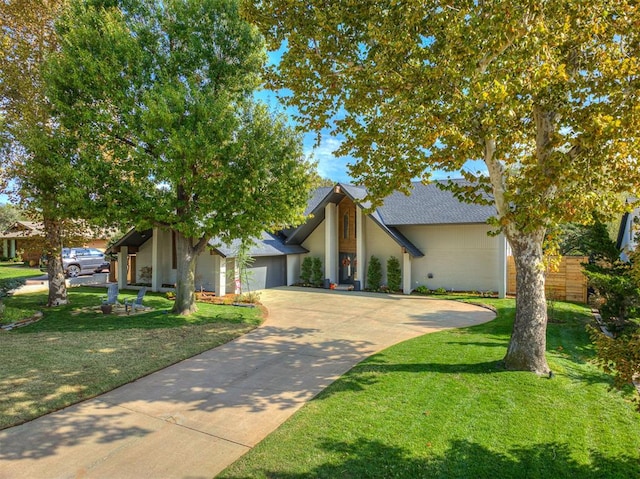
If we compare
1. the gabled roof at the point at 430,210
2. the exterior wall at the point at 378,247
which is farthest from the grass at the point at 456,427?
the exterior wall at the point at 378,247

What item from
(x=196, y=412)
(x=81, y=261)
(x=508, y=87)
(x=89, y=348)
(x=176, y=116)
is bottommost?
(x=196, y=412)

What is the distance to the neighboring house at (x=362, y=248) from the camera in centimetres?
1988

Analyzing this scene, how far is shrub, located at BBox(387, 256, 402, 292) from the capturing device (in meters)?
21.1

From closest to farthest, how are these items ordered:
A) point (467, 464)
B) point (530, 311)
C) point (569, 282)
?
point (467, 464) < point (530, 311) < point (569, 282)

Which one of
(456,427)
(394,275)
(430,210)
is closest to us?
(456,427)

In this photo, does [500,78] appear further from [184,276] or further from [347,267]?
[347,267]

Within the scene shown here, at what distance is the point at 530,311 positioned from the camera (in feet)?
25.6

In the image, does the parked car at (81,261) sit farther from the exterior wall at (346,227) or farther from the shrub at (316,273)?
the exterior wall at (346,227)

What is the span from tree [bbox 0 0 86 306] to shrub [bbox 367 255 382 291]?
14.6 metres

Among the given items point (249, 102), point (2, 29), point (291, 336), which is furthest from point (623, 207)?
point (2, 29)

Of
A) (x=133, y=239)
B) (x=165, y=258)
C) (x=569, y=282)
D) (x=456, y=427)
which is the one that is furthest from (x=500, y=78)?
(x=133, y=239)

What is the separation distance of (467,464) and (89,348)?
364 inches

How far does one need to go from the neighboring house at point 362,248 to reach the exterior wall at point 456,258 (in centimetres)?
5

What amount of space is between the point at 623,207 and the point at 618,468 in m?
4.14
